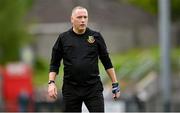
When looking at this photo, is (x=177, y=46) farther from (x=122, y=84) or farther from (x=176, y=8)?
(x=122, y=84)

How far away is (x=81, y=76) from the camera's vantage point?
11891 millimetres

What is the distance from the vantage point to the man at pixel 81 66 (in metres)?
11.9

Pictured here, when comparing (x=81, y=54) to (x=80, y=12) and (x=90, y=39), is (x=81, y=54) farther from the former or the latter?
(x=80, y=12)

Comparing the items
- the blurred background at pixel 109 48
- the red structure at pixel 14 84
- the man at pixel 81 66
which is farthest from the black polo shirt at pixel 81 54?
the red structure at pixel 14 84

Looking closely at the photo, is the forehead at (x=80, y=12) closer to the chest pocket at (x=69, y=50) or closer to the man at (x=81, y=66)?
the man at (x=81, y=66)

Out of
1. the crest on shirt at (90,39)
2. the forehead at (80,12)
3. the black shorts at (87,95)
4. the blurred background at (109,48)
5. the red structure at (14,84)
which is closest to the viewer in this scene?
the forehead at (80,12)

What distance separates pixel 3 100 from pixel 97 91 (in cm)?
2895

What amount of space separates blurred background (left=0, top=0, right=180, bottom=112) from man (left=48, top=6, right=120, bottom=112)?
4.49 feet

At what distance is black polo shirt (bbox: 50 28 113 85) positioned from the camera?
1185 centimetres

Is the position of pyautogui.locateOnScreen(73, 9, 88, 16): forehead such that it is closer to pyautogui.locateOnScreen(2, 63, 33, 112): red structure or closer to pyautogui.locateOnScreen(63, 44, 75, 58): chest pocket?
pyautogui.locateOnScreen(63, 44, 75, 58): chest pocket

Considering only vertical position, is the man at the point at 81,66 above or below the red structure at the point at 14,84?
above

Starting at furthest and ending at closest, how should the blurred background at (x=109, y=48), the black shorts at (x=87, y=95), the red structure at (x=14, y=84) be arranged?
the red structure at (x=14, y=84)
the blurred background at (x=109, y=48)
the black shorts at (x=87, y=95)

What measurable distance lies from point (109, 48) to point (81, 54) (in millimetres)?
43762

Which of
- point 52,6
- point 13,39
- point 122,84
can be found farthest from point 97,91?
point 52,6
